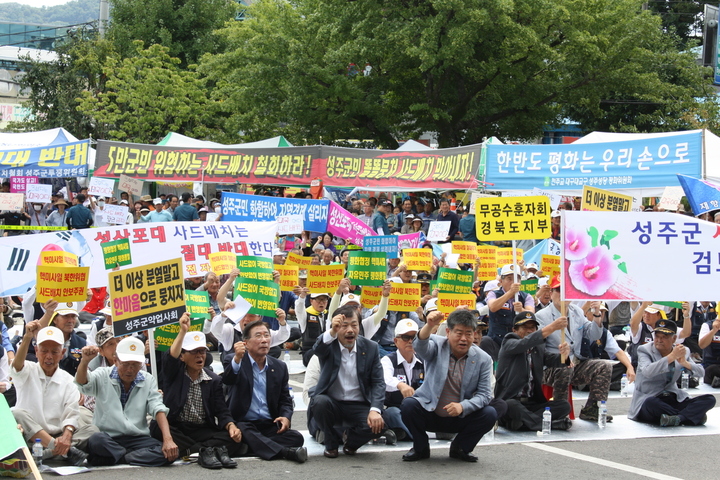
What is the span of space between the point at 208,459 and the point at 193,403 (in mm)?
556

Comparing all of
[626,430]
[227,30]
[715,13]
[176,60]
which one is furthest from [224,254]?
[715,13]

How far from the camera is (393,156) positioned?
2083cm

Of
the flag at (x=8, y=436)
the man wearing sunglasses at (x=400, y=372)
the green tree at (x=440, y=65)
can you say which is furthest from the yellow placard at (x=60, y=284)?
the green tree at (x=440, y=65)

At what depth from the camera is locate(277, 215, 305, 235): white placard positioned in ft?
49.4

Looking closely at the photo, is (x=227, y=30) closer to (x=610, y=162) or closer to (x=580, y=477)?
(x=610, y=162)

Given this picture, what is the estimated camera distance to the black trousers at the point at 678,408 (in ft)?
31.2

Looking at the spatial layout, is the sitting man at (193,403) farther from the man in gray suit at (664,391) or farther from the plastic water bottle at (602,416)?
the man in gray suit at (664,391)

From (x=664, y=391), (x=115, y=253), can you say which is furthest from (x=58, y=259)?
(x=664, y=391)

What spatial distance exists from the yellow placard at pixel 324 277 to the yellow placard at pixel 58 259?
2.73 meters

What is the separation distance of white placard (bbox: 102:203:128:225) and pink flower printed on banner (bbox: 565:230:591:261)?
1262 cm

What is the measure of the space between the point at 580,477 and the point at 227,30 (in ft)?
96.0

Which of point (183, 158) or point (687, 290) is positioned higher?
point (183, 158)

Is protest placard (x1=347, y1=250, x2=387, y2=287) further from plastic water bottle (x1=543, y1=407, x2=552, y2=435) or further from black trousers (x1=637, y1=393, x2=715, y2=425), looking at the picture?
black trousers (x1=637, y1=393, x2=715, y2=425)

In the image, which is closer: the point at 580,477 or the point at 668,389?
the point at 580,477
